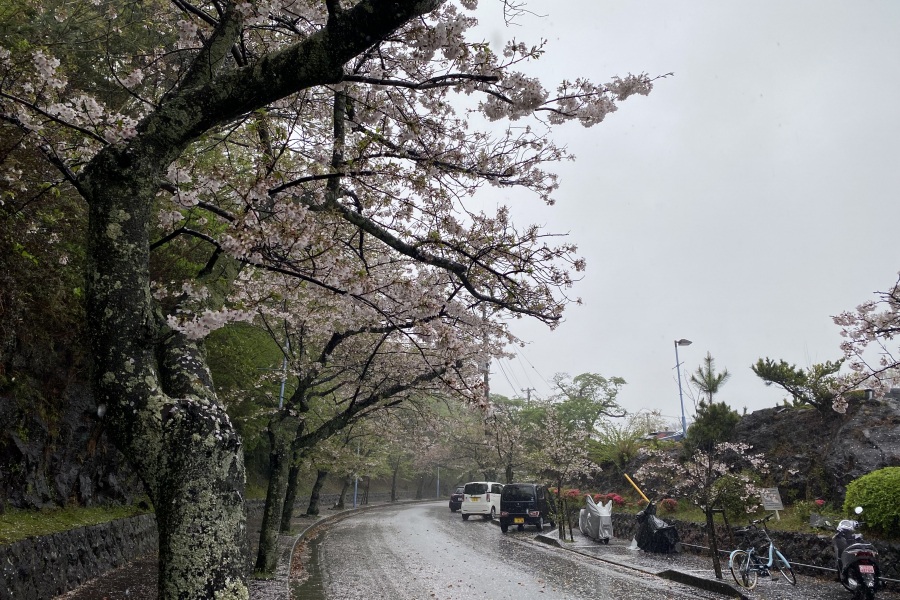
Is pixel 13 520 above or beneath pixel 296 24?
beneath

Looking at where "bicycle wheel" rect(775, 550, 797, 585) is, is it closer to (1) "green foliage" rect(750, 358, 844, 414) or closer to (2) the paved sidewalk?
(2) the paved sidewalk

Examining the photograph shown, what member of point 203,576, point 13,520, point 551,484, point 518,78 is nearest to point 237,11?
point 518,78

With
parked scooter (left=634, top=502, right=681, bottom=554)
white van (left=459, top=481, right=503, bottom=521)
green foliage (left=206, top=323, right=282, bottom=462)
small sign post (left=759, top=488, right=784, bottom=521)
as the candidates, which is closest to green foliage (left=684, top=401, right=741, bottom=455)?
small sign post (left=759, top=488, right=784, bottom=521)

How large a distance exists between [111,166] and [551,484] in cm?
2518

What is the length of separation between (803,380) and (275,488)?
15.6 m

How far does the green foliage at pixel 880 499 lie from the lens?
1106 cm

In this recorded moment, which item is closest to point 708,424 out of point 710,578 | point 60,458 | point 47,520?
point 710,578

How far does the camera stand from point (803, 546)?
13219 mm

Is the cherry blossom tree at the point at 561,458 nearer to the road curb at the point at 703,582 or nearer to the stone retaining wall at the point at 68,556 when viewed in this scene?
the road curb at the point at 703,582

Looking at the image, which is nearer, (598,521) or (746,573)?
(746,573)

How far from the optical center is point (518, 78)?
5309mm

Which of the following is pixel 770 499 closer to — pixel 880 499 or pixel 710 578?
pixel 880 499

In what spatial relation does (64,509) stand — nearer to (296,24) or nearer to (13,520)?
(13,520)

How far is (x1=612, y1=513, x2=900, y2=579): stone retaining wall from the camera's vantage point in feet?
35.3
